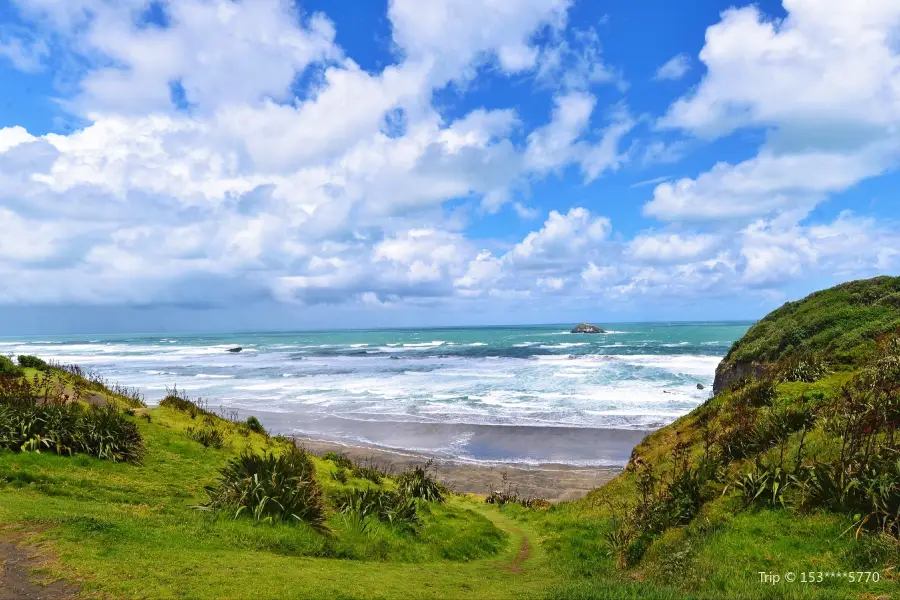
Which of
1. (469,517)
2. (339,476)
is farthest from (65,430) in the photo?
(469,517)

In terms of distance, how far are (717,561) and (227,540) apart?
7334 mm

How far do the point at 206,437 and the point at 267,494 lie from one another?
7130 millimetres

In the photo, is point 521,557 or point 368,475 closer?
point 521,557

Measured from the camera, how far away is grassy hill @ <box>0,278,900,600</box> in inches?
250

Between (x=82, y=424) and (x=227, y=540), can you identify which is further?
(x=82, y=424)

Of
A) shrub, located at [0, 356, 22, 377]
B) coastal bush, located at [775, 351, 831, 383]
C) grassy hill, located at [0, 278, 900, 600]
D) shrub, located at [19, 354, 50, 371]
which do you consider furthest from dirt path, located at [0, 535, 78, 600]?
coastal bush, located at [775, 351, 831, 383]

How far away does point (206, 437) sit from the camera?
1515 cm

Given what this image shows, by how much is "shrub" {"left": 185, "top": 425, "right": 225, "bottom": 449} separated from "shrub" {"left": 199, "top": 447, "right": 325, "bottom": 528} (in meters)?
5.42

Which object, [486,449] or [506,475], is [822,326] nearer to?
[506,475]

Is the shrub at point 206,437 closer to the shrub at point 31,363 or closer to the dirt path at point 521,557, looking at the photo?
the shrub at point 31,363

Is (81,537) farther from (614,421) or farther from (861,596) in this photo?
(614,421)

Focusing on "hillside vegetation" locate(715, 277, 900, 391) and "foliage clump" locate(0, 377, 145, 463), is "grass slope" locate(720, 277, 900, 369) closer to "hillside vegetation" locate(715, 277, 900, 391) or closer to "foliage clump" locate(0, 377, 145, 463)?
"hillside vegetation" locate(715, 277, 900, 391)

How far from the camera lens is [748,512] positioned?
28.2ft

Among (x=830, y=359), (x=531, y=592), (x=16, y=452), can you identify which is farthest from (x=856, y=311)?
(x=16, y=452)
